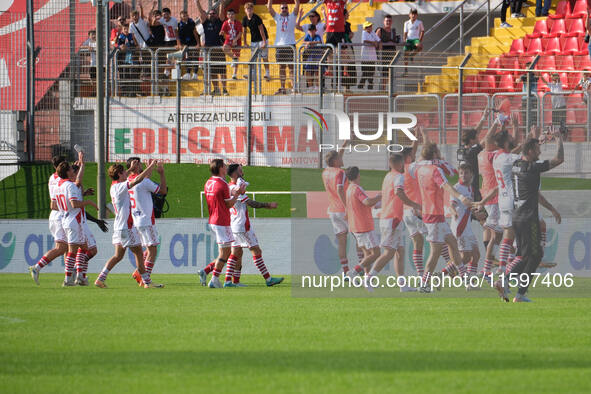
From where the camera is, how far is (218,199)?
16.5m

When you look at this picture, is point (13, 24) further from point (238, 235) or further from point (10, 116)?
point (238, 235)

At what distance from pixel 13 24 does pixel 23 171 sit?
4168 millimetres

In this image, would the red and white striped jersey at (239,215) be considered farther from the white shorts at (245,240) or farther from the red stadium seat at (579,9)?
the red stadium seat at (579,9)

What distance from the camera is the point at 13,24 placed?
2598 cm

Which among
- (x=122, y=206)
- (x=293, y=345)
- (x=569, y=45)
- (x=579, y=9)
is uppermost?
(x=579, y=9)

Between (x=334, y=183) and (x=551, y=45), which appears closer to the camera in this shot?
(x=334, y=183)

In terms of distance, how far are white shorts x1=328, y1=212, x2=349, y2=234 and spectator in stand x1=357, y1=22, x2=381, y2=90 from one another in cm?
705

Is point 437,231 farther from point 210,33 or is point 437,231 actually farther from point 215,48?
point 210,33

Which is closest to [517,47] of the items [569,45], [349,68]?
[569,45]

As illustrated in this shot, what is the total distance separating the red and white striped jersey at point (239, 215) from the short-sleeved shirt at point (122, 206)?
1682mm

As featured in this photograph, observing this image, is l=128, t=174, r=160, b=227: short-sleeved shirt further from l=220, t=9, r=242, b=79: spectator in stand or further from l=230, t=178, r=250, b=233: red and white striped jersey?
l=220, t=9, r=242, b=79: spectator in stand

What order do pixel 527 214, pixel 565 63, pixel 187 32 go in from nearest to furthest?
pixel 527 214
pixel 565 63
pixel 187 32

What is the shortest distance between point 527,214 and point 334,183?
9.41 ft

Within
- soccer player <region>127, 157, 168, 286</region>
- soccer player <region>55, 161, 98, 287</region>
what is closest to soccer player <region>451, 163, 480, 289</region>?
soccer player <region>127, 157, 168, 286</region>
